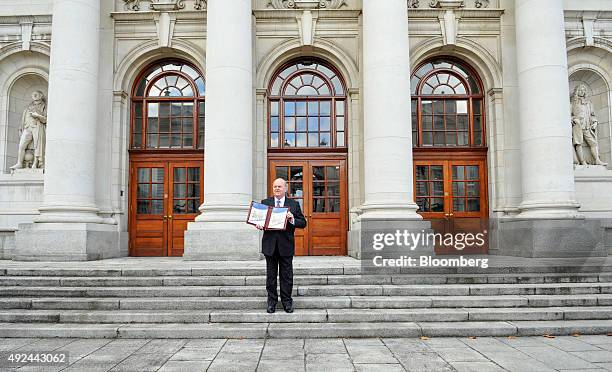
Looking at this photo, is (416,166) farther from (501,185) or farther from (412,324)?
(412,324)

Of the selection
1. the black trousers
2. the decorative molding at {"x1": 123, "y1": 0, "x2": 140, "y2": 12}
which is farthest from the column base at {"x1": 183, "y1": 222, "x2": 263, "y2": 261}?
the decorative molding at {"x1": 123, "y1": 0, "x2": 140, "y2": 12}

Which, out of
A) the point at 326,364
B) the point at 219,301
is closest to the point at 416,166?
the point at 219,301

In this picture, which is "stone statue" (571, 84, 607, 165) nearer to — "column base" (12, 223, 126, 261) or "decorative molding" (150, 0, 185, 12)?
"decorative molding" (150, 0, 185, 12)

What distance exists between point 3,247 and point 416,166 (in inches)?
472

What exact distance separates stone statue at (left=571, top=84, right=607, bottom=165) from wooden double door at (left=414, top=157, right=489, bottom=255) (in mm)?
2653

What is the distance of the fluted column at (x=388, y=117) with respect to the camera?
11.4 meters

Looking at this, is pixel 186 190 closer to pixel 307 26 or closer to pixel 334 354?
pixel 307 26

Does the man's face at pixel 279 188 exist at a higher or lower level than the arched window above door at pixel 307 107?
lower

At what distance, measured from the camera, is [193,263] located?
10.7 meters

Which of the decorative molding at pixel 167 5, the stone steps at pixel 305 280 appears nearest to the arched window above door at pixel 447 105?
the stone steps at pixel 305 280

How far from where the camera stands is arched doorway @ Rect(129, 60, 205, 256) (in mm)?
14250

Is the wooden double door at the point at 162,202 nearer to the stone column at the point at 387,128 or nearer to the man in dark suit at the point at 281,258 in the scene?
the stone column at the point at 387,128

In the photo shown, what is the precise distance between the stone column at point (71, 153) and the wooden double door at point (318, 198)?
196 inches

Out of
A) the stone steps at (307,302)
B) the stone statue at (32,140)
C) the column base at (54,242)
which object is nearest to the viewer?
the stone steps at (307,302)
